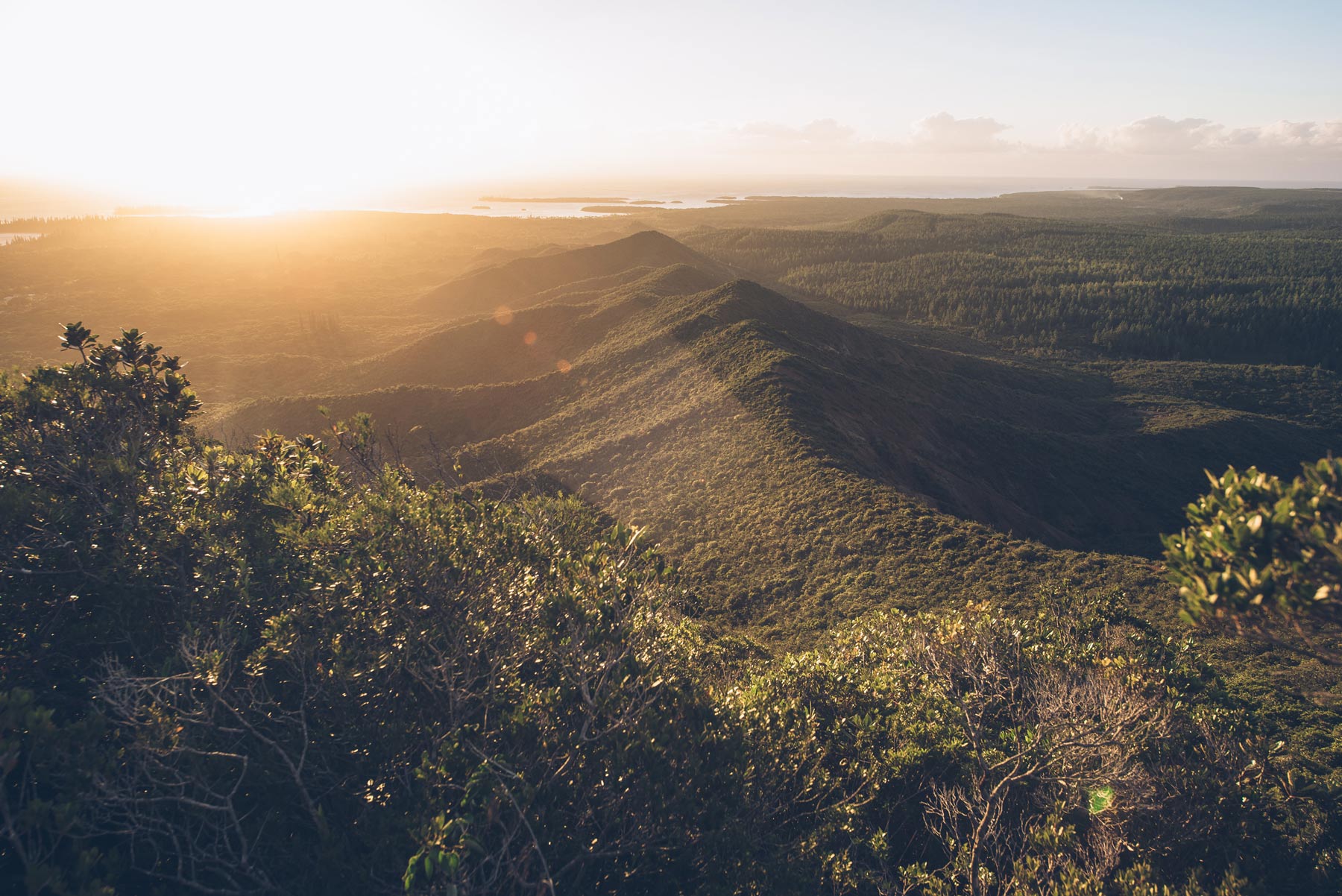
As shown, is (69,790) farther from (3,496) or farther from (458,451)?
(458,451)

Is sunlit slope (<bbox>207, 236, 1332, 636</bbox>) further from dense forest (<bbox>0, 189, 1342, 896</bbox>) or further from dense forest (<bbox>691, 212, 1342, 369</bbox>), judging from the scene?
dense forest (<bbox>691, 212, 1342, 369</bbox>)

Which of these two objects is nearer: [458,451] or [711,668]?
[711,668]

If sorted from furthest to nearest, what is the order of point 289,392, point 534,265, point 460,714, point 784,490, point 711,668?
point 534,265, point 289,392, point 784,490, point 711,668, point 460,714

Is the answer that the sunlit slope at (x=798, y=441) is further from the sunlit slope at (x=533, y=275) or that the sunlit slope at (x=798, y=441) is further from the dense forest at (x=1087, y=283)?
the dense forest at (x=1087, y=283)

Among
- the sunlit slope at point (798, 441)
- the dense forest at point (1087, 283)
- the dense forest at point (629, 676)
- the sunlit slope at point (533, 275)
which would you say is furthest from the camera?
the dense forest at point (1087, 283)

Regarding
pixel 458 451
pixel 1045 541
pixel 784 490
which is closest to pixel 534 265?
pixel 458 451

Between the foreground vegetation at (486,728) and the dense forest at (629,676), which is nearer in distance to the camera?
the dense forest at (629,676)

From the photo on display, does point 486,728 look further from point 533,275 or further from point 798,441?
point 533,275

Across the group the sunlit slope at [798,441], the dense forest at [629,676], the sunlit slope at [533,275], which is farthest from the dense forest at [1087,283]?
the dense forest at [629,676]
